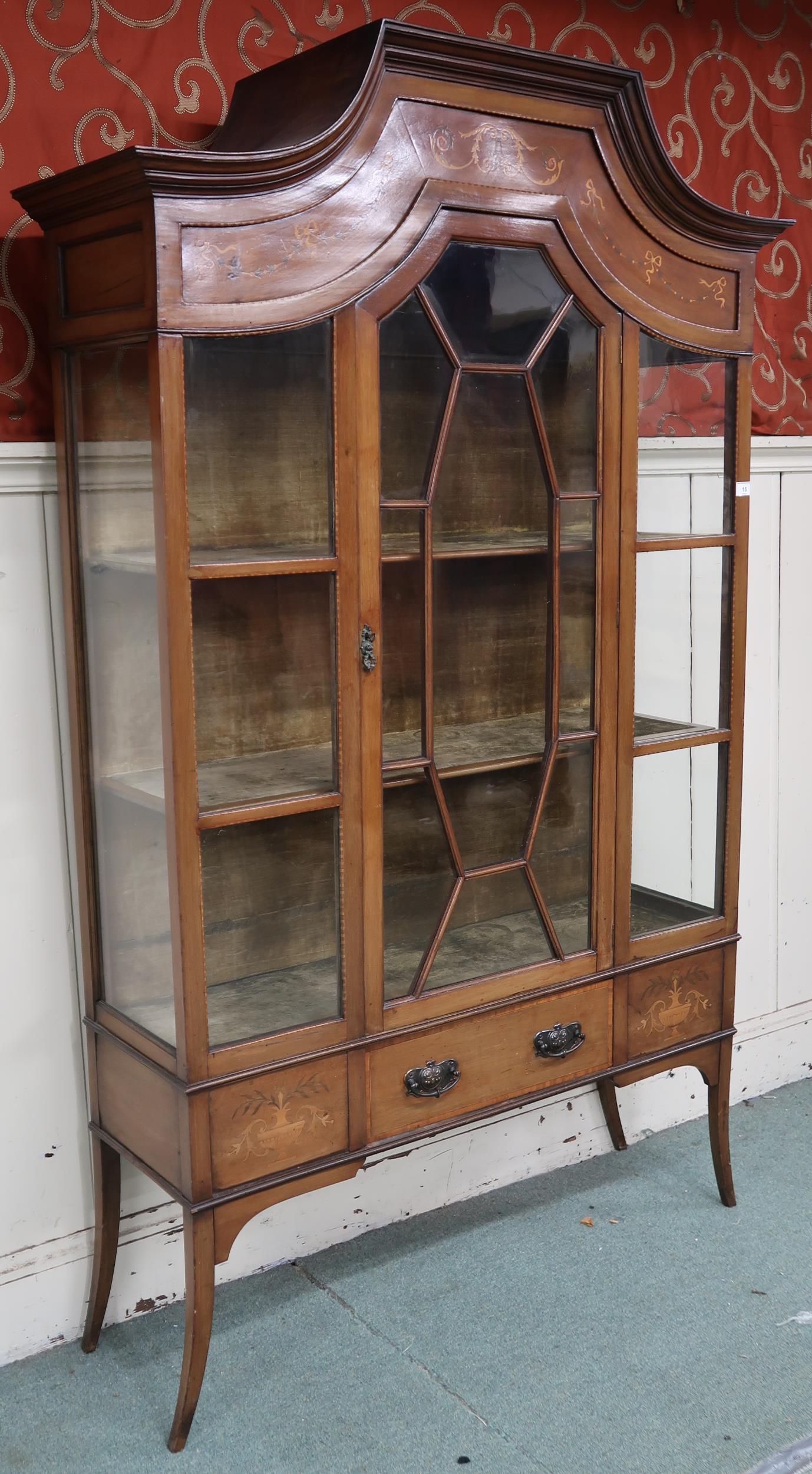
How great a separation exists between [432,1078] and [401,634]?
0.65m

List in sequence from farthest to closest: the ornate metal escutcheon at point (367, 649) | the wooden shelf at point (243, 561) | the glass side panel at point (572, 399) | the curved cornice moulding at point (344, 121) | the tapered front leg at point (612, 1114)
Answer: the tapered front leg at point (612, 1114)
the glass side panel at point (572, 399)
the ornate metal escutcheon at point (367, 649)
the wooden shelf at point (243, 561)
the curved cornice moulding at point (344, 121)

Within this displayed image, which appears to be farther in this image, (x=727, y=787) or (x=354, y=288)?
(x=727, y=787)

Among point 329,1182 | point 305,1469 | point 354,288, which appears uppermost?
point 354,288

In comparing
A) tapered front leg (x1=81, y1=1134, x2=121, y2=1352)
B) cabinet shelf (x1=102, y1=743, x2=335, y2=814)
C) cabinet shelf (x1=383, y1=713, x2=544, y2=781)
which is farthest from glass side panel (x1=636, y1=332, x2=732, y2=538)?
tapered front leg (x1=81, y1=1134, x2=121, y2=1352)

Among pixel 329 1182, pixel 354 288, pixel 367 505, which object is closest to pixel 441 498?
pixel 367 505

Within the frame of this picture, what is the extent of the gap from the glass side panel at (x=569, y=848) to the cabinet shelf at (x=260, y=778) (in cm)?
39

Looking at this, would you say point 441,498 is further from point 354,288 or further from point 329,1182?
point 329,1182

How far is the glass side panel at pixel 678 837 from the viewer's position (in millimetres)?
2168

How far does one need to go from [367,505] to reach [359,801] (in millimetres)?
395

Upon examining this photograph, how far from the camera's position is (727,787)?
227 centimetres

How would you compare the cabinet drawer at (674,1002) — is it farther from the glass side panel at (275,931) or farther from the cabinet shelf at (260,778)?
the cabinet shelf at (260,778)

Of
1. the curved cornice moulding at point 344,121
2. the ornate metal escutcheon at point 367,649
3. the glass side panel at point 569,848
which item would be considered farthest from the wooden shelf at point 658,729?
the curved cornice moulding at point 344,121

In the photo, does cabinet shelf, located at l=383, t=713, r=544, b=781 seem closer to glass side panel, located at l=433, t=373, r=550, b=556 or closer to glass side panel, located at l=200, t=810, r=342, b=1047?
glass side panel, located at l=200, t=810, r=342, b=1047

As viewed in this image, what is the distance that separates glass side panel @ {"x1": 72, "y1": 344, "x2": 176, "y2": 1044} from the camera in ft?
5.56
